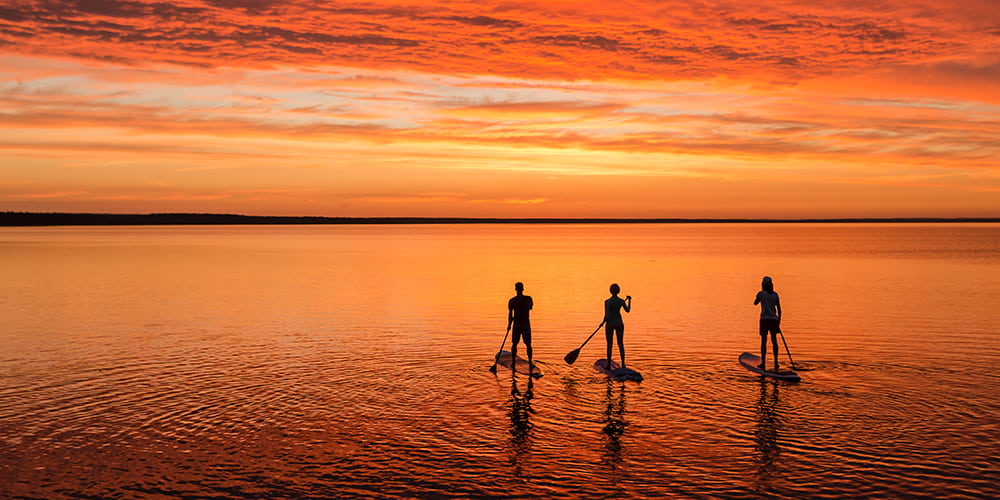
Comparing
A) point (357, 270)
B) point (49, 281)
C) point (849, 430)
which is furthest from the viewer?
point (357, 270)

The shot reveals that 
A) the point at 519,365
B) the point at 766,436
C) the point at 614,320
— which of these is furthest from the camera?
the point at 519,365

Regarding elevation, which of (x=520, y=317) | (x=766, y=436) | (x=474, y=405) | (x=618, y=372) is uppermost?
(x=520, y=317)

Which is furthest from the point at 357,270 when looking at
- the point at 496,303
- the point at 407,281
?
the point at 496,303

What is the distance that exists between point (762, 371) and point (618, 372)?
395cm

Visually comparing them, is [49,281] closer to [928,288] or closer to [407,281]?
[407,281]

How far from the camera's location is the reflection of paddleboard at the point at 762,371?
20703 mm

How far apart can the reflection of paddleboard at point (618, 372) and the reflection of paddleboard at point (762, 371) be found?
3.41 m

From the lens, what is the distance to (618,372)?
21.3 m

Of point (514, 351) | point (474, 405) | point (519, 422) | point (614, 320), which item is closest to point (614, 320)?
point (614, 320)

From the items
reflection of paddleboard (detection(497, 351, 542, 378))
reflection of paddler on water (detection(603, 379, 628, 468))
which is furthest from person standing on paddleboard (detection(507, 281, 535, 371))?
reflection of paddler on water (detection(603, 379, 628, 468))

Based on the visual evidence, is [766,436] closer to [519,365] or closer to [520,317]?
[519,365]

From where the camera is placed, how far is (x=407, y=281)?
57.6 m

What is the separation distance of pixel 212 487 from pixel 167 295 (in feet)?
120

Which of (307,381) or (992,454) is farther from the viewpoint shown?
(307,381)
